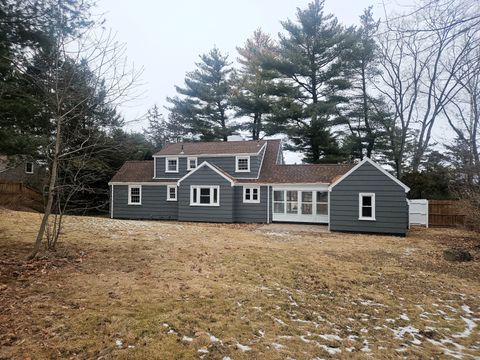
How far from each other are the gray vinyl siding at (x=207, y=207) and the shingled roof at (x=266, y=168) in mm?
942

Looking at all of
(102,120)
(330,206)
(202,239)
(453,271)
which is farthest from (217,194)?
(453,271)

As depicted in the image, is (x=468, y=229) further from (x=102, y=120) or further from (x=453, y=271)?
(x=102, y=120)

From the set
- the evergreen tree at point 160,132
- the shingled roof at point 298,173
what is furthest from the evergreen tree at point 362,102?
the evergreen tree at point 160,132

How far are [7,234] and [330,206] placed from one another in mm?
13905

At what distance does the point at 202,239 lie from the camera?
37.4 ft

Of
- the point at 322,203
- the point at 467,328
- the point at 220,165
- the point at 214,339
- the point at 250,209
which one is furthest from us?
the point at 220,165

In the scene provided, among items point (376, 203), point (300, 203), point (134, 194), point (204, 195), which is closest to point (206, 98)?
A: point (134, 194)

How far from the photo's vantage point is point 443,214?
19906 mm

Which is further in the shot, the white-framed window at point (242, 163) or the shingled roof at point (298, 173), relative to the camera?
the white-framed window at point (242, 163)

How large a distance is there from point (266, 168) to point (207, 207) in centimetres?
489

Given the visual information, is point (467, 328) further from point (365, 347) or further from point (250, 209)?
point (250, 209)

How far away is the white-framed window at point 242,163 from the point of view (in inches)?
846

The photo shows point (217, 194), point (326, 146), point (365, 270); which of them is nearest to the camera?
point (365, 270)

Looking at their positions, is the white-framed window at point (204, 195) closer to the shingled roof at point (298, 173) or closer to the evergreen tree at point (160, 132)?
the shingled roof at point (298, 173)
